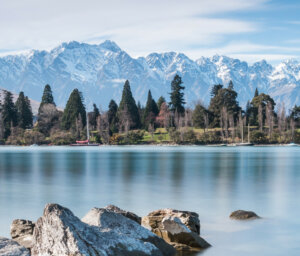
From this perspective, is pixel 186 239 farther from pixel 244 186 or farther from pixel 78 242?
pixel 244 186

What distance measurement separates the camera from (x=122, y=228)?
37.4 ft

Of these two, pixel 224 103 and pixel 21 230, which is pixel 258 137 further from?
pixel 21 230

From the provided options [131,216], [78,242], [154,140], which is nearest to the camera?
[78,242]

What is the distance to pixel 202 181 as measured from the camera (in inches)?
1222

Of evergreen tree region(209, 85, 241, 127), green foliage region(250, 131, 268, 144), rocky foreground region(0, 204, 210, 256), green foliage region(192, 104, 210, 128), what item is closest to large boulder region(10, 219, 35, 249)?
rocky foreground region(0, 204, 210, 256)

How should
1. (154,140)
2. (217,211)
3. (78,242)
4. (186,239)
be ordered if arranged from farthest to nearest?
(154,140)
(217,211)
(186,239)
(78,242)

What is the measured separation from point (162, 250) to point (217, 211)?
7041 millimetres

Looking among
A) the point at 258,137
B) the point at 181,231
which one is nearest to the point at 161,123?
the point at 258,137

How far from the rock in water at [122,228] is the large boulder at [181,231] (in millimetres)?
870

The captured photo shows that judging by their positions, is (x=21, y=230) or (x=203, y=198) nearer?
(x=21, y=230)

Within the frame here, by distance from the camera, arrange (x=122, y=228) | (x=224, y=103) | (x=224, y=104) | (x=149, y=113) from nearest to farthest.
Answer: (x=122, y=228) < (x=224, y=104) < (x=224, y=103) < (x=149, y=113)

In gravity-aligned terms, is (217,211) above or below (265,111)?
A: below

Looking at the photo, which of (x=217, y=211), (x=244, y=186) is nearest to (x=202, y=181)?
(x=244, y=186)

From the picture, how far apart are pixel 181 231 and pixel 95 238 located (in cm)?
304
